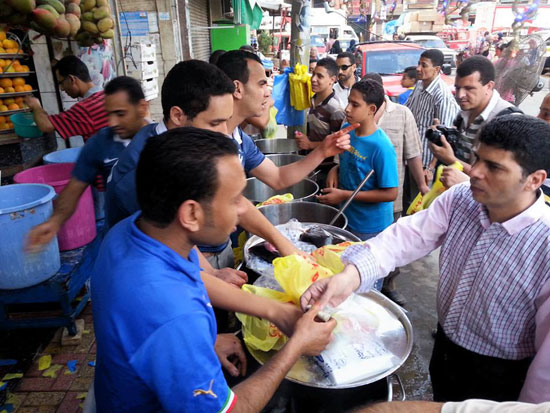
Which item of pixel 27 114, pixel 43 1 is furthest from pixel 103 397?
pixel 27 114

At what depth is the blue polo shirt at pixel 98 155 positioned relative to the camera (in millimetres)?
2334

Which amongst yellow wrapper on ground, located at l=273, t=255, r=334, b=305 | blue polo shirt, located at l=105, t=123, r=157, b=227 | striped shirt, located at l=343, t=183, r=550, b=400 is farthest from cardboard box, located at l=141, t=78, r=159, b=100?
striped shirt, located at l=343, t=183, r=550, b=400

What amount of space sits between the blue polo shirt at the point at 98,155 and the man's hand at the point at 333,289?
60.9 inches

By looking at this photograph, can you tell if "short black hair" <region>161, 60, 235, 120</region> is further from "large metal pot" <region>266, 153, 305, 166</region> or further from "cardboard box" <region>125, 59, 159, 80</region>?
"cardboard box" <region>125, 59, 159, 80</region>

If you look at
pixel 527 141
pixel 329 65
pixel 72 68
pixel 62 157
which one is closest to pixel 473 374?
pixel 527 141

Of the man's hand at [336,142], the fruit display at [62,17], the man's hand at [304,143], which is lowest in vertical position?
the man's hand at [304,143]

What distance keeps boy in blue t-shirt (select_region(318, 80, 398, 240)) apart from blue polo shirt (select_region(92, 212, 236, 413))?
1983 millimetres

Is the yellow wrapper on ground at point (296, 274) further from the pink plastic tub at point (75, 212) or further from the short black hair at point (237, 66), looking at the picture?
the pink plastic tub at point (75, 212)

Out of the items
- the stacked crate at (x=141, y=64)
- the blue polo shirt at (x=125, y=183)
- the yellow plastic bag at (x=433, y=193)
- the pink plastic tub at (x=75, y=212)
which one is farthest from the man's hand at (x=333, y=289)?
the stacked crate at (x=141, y=64)

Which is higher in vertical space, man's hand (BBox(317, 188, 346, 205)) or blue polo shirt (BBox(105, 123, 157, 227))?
blue polo shirt (BBox(105, 123, 157, 227))

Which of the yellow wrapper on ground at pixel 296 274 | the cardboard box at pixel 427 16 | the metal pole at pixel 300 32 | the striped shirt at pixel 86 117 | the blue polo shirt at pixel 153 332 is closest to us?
the blue polo shirt at pixel 153 332

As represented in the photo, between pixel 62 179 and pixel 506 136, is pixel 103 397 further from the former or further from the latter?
pixel 62 179

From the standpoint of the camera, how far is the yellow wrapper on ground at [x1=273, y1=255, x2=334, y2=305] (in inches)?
63.6

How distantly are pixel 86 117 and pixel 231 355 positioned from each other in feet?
9.33
